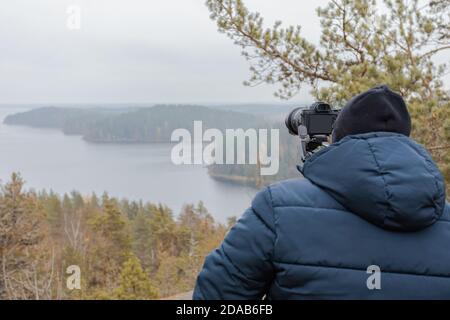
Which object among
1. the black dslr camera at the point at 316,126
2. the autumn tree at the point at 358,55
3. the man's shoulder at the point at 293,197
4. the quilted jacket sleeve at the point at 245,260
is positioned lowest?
the quilted jacket sleeve at the point at 245,260

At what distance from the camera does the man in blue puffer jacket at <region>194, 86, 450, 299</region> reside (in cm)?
67

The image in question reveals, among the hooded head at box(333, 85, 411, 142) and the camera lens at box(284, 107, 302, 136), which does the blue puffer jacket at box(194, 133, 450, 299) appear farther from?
the camera lens at box(284, 107, 302, 136)

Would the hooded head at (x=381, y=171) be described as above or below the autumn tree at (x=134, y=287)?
above

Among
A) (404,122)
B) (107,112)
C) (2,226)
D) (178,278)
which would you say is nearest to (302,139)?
(404,122)

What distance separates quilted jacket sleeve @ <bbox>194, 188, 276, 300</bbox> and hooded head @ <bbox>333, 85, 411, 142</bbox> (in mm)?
194

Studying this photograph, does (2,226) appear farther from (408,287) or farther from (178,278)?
(408,287)

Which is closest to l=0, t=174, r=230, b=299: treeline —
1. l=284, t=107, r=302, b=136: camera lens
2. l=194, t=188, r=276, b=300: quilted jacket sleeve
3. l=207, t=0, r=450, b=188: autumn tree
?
l=207, t=0, r=450, b=188: autumn tree

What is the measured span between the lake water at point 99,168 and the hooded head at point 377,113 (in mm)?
31753

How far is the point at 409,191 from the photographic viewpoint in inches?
26.1

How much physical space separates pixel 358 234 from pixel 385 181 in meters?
0.09

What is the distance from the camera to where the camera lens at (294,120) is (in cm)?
125

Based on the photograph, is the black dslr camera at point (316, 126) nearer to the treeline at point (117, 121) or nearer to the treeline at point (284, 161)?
the treeline at point (284, 161)

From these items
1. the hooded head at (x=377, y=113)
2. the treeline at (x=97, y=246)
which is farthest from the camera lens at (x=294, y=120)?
the treeline at (x=97, y=246)
